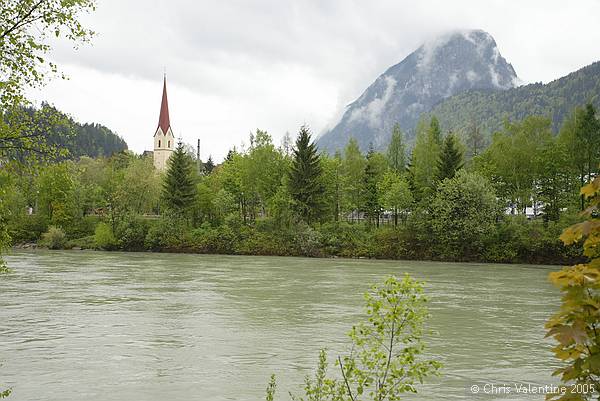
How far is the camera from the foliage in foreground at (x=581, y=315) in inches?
111

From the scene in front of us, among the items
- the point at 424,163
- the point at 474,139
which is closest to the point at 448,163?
the point at 424,163

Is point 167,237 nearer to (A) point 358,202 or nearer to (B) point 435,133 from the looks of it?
Result: (A) point 358,202

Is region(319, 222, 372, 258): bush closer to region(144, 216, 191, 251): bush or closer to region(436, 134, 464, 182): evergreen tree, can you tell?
region(436, 134, 464, 182): evergreen tree

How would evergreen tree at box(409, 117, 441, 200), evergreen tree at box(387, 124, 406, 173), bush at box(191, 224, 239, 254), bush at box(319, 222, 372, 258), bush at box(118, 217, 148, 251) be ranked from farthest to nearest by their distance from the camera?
1. evergreen tree at box(387, 124, 406, 173)
2. bush at box(118, 217, 148, 251)
3. bush at box(191, 224, 239, 254)
4. evergreen tree at box(409, 117, 441, 200)
5. bush at box(319, 222, 372, 258)

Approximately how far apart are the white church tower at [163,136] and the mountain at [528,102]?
62144mm

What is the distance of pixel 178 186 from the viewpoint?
6034cm

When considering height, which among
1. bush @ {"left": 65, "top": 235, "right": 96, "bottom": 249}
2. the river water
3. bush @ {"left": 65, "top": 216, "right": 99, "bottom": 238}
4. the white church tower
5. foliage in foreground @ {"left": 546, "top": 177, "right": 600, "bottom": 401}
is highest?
the white church tower

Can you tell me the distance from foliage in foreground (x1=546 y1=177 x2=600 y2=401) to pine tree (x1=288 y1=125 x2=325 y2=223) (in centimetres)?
5175

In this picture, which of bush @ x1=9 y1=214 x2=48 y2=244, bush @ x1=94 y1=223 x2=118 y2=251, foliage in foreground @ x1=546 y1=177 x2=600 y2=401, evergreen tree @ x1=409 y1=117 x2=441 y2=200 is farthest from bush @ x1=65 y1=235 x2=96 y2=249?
foliage in foreground @ x1=546 y1=177 x2=600 y2=401

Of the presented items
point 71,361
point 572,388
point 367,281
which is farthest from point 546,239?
point 572,388

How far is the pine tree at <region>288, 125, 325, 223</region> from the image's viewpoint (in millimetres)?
55156

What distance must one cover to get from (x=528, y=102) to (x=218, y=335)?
13389 cm

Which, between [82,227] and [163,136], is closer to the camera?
[82,227]

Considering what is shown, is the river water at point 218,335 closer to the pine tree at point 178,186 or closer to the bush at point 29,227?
the pine tree at point 178,186
